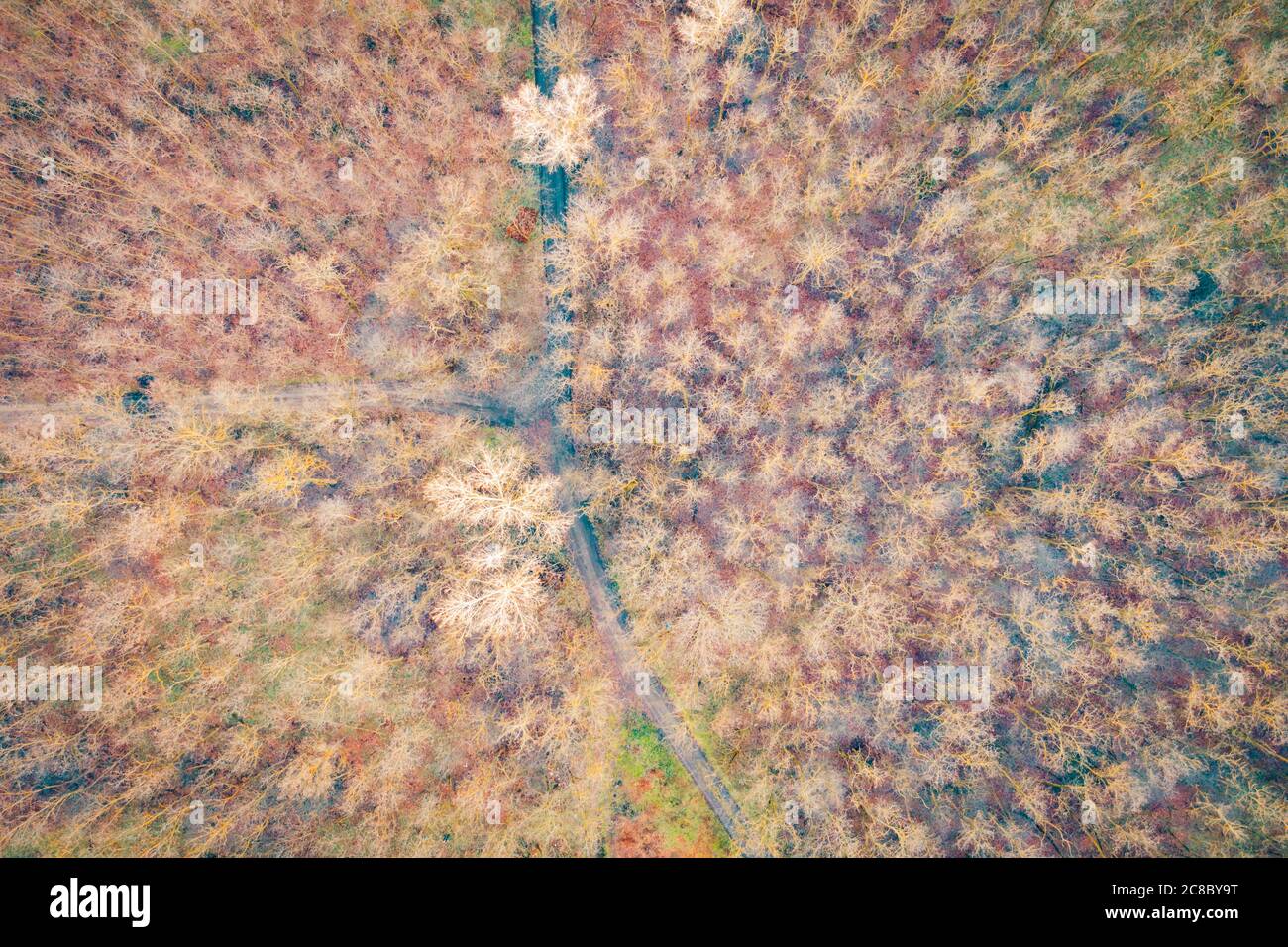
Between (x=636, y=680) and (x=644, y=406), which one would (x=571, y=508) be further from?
(x=636, y=680)

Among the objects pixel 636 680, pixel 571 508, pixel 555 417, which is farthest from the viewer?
pixel 555 417

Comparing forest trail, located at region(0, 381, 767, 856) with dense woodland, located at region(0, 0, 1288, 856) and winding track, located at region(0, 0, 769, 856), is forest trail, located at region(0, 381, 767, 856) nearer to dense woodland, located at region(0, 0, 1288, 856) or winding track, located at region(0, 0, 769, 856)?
winding track, located at region(0, 0, 769, 856)

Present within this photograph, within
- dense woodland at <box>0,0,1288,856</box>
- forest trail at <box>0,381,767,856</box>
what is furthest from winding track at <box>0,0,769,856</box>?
dense woodland at <box>0,0,1288,856</box>

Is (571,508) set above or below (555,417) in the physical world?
below

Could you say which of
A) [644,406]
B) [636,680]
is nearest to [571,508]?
[644,406]

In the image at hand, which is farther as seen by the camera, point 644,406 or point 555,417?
point 555,417

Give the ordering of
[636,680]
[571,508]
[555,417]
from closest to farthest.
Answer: [636,680] < [571,508] < [555,417]

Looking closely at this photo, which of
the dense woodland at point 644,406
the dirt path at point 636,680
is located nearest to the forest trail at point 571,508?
the dirt path at point 636,680

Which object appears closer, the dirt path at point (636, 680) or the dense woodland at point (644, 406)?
the dense woodland at point (644, 406)

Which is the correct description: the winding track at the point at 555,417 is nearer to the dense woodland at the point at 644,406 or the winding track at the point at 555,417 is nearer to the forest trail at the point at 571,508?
the forest trail at the point at 571,508
